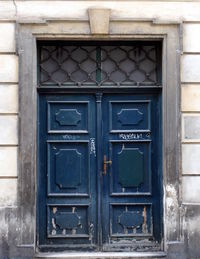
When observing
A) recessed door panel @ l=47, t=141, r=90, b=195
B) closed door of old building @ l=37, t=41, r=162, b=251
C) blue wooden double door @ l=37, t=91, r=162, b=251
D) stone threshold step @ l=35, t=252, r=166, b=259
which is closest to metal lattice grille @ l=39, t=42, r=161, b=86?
closed door of old building @ l=37, t=41, r=162, b=251

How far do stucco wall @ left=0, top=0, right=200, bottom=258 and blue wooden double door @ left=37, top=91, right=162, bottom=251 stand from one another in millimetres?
540

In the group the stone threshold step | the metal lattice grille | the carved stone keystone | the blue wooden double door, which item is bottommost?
the stone threshold step

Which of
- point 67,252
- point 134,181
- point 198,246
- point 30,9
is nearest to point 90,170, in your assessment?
point 134,181

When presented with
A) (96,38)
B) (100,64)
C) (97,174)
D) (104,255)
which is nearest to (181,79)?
(100,64)

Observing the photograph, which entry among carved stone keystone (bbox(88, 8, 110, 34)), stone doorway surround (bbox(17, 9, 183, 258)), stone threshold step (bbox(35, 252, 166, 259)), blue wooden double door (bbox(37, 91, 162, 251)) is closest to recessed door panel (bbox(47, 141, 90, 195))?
blue wooden double door (bbox(37, 91, 162, 251))

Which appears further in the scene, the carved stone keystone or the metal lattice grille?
the metal lattice grille

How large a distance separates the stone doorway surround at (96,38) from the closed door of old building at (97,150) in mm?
321

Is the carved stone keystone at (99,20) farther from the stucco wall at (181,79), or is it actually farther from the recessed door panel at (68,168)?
the recessed door panel at (68,168)

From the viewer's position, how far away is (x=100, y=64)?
31.4 ft

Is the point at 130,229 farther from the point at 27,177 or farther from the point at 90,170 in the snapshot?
the point at 27,177

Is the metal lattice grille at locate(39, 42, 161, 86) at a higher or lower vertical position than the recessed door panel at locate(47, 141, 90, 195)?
higher

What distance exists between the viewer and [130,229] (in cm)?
960

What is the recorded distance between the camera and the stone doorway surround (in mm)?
9086

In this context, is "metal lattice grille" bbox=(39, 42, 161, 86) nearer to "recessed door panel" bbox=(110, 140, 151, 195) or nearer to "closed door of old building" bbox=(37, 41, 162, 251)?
"closed door of old building" bbox=(37, 41, 162, 251)
